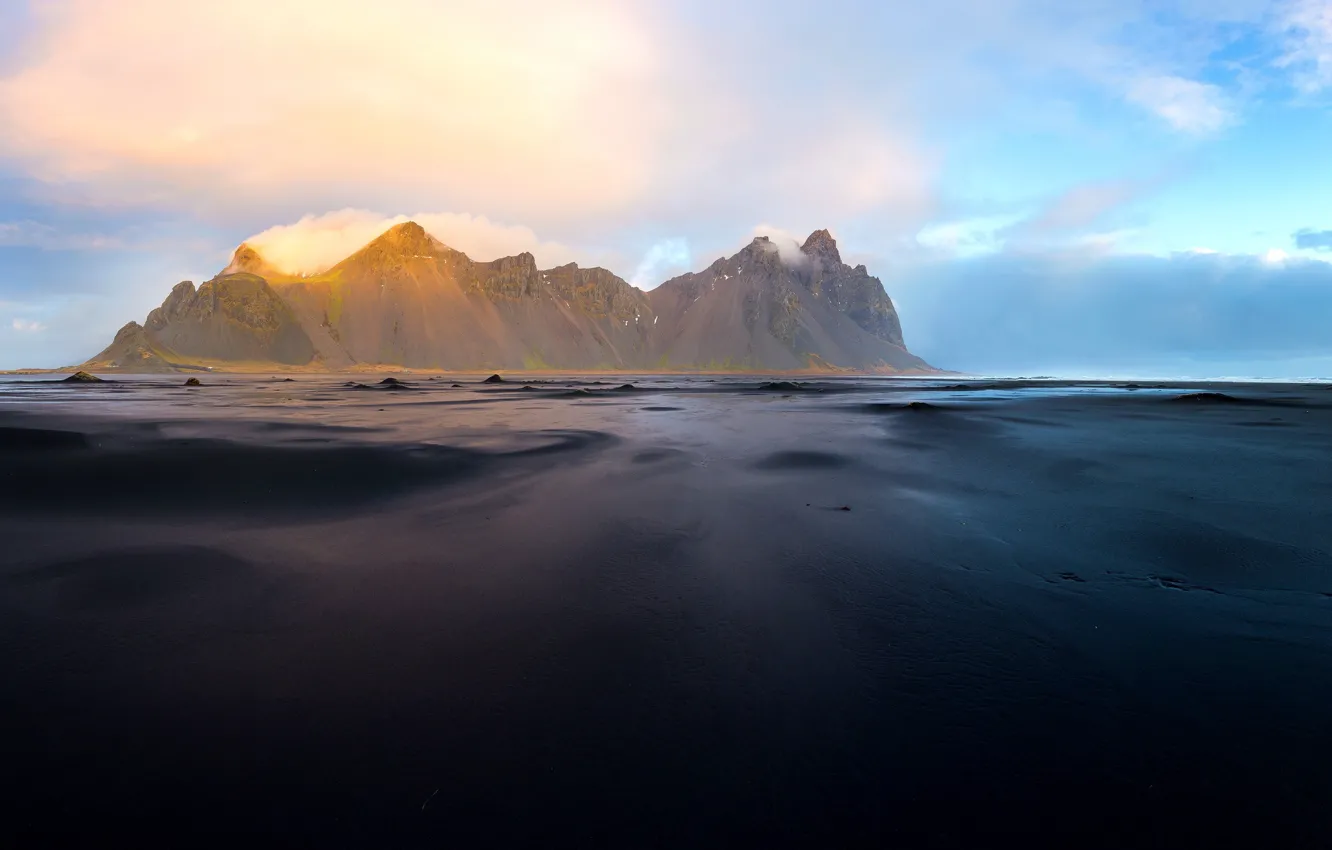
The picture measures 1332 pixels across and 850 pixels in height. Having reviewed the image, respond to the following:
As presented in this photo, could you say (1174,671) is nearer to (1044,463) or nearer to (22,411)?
(1044,463)

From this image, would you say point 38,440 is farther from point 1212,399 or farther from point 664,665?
point 1212,399

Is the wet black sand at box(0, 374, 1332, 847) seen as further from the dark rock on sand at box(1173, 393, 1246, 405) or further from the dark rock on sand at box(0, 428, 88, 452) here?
the dark rock on sand at box(1173, 393, 1246, 405)

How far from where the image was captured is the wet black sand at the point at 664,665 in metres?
3.16

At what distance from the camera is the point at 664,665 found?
4.79 metres

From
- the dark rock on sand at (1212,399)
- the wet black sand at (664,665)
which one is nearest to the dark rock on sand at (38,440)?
the wet black sand at (664,665)

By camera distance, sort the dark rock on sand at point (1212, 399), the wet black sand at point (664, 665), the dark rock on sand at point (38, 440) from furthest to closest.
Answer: the dark rock on sand at point (1212, 399), the dark rock on sand at point (38, 440), the wet black sand at point (664, 665)

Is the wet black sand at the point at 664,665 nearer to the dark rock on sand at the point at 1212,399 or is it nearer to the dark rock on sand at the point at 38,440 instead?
the dark rock on sand at the point at 38,440

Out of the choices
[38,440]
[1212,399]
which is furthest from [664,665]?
[1212,399]

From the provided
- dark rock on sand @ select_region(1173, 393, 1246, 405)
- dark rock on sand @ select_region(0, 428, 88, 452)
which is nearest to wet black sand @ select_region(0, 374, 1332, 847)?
dark rock on sand @ select_region(0, 428, 88, 452)

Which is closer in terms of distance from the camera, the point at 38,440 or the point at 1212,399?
the point at 38,440

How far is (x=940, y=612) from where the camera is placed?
5812 millimetres

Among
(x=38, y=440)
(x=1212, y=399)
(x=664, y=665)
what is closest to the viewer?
(x=664, y=665)

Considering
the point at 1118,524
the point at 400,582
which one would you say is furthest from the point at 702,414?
the point at 400,582

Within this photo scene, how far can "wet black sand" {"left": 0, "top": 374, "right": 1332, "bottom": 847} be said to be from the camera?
10.4ft
